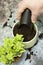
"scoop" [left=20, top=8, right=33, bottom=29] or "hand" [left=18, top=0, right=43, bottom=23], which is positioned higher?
"hand" [left=18, top=0, right=43, bottom=23]

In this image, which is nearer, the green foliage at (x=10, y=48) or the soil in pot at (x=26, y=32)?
the green foliage at (x=10, y=48)

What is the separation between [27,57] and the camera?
1307 mm

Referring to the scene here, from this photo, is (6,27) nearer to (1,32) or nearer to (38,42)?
(1,32)

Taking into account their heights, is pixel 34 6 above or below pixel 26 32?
above

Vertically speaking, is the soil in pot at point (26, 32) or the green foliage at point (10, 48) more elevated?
the soil in pot at point (26, 32)

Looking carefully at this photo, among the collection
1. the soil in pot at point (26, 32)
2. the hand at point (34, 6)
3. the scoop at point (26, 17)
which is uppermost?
the hand at point (34, 6)

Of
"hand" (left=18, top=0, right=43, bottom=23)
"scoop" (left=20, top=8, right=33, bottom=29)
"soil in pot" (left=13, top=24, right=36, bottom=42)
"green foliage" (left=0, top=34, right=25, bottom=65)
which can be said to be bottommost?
"green foliage" (left=0, top=34, right=25, bottom=65)

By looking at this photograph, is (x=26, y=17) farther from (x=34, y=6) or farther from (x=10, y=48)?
(x=10, y=48)

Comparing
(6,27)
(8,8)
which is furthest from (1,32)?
(8,8)

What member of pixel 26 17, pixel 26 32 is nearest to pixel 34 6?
pixel 26 17

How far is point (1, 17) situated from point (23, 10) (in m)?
0.32

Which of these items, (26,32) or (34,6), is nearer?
(34,6)

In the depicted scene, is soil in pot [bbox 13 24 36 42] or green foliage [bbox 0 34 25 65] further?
soil in pot [bbox 13 24 36 42]

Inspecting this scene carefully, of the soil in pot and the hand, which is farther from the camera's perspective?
the soil in pot
